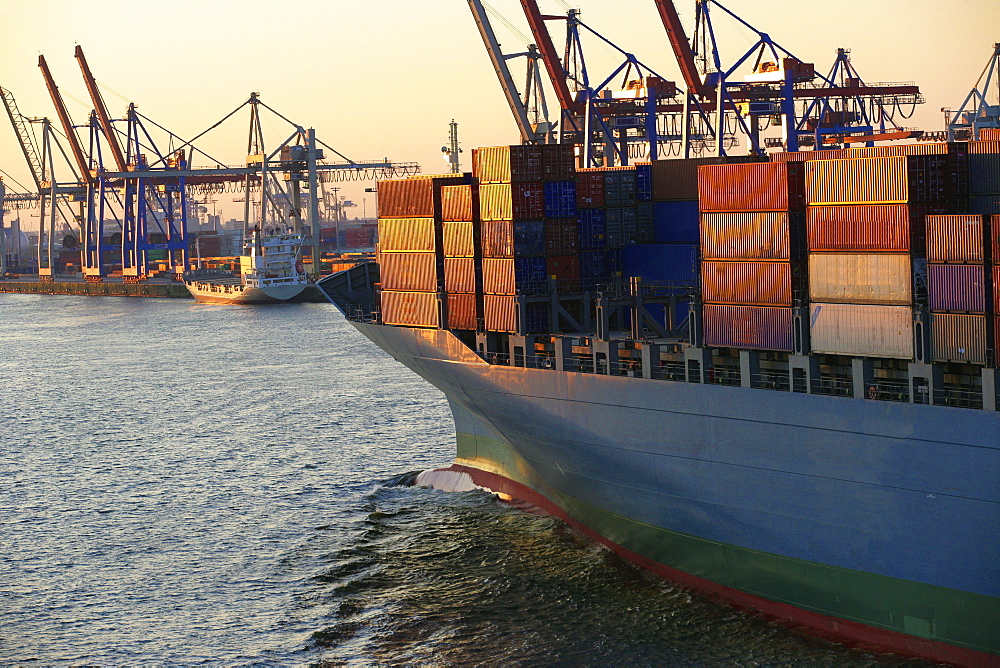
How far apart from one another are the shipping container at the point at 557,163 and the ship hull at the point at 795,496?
511cm

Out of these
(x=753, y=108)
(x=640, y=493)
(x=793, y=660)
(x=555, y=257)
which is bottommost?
(x=793, y=660)

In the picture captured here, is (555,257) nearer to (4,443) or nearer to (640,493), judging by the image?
(640,493)

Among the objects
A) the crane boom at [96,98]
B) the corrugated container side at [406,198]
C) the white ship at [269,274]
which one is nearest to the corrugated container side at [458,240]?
the corrugated container side at [406,198]

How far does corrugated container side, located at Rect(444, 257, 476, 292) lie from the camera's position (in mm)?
31734

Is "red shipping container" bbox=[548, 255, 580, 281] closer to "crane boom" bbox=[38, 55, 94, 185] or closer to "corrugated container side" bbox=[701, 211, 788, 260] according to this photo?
"corrugated container side" bbox=[701, 211, 788, 260]

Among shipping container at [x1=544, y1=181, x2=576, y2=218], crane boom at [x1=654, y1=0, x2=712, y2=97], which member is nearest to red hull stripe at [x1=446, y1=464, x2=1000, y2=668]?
shipping container at [x1=544, y1=181, x2=576, y2=218]

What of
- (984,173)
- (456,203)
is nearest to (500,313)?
(456,203)

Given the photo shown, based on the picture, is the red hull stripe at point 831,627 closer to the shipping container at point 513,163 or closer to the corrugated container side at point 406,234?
the shipping container at point 513,163

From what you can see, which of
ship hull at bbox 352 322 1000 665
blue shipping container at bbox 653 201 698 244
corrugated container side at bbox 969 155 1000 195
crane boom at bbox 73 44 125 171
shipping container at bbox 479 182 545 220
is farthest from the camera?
crane boom at bbox 73 44 125 171

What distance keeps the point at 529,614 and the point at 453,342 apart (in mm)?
9135

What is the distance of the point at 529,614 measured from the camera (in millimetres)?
25406

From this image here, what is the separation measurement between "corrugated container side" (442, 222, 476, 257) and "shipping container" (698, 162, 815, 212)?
299 inches

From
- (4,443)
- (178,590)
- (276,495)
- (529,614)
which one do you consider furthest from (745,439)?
(4,443)

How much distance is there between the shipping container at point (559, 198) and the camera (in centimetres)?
3066
